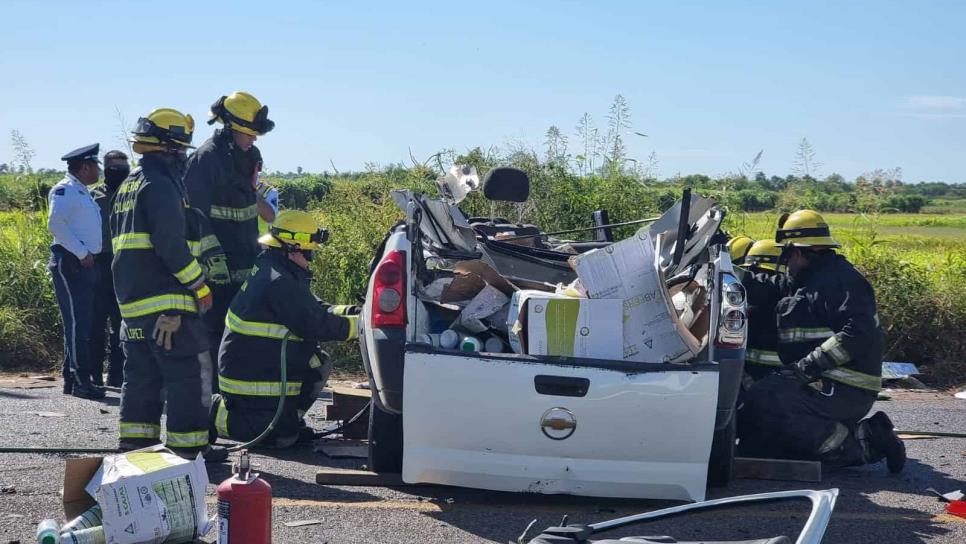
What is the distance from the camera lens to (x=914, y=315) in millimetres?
10305

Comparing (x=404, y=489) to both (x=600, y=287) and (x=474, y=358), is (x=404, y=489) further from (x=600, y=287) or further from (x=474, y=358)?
(x=600, y=287)

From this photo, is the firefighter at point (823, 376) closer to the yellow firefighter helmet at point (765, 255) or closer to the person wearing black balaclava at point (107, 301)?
the yellow firefighter helmet at point (765, 255)

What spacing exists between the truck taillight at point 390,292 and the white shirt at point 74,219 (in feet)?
14.6

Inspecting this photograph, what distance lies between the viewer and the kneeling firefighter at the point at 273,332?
253 inches

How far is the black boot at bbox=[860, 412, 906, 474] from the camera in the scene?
6402 millimetres

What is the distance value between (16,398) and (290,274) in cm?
334

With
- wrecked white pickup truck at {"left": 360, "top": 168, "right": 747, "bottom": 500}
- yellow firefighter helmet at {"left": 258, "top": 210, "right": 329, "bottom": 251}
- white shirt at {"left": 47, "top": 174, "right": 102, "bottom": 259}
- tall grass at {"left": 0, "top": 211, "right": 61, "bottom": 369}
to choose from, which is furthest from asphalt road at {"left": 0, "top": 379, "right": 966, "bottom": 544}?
tall grass at {"left": 0, "top": 211, "right": 61, "bottom": 369}

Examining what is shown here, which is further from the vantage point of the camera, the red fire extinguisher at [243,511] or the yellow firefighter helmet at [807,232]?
the yellow firefighter helmet at [807,232]

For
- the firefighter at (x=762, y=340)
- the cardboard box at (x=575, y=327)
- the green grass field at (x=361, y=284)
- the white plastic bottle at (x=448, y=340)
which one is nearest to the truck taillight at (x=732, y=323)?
the cardboard box at (x=575, y=327)

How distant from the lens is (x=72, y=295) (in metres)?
8.77

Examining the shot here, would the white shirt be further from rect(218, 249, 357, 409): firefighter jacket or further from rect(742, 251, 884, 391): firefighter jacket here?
rect(742, 251, 884, 391): firefighter jacket

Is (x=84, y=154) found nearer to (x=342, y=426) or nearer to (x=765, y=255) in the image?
(x=342, y=426)

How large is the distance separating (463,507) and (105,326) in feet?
15.8

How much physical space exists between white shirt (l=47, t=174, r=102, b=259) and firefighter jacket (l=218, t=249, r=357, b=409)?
2843mm
